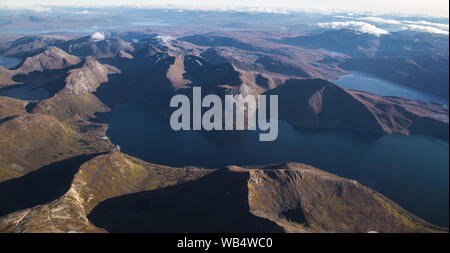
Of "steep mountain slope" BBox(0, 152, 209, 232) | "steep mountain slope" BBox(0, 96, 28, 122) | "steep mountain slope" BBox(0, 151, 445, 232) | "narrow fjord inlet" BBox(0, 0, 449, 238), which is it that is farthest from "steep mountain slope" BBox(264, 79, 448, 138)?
"steep mountain slope" BBox(0, 96, 28, 122)

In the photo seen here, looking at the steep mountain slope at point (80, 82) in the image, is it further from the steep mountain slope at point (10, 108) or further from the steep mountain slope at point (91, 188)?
the steep mountain slope at point (91, 188)

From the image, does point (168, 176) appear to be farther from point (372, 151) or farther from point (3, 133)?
point (372, 151)

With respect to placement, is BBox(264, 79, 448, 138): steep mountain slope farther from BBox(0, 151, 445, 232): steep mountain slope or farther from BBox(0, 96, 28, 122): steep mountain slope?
BBox(0, 96, 28, 122): steep mountain slope

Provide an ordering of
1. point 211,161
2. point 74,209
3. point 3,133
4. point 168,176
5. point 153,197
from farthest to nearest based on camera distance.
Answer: point 211,161 < point 3,133 < point 168,176 < point 153,197 < point 74,209

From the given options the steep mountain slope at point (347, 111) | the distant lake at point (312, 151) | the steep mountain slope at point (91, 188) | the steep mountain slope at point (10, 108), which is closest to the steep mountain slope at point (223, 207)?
the steep mountain slope at point (91, 188)

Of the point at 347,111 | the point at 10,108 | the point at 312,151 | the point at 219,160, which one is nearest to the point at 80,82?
the point at 10,108

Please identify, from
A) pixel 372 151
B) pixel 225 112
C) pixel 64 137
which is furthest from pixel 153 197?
pixel 372 151
